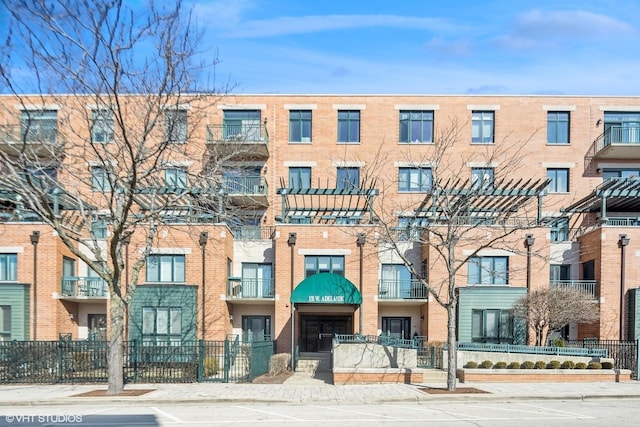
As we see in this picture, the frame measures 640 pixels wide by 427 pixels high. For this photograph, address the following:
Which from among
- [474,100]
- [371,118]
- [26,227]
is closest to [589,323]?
[474,100]

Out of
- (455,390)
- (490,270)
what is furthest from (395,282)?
(455,390)

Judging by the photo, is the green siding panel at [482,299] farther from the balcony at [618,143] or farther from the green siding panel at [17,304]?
the green siding panel at [17,304]

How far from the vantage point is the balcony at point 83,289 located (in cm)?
2528

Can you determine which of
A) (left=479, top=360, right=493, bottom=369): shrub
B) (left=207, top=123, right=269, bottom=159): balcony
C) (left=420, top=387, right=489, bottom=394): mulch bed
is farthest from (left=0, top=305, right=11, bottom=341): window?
(left=479, top=360, right=493, bottom=369): shrub

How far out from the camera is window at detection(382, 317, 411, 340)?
90.3 feet

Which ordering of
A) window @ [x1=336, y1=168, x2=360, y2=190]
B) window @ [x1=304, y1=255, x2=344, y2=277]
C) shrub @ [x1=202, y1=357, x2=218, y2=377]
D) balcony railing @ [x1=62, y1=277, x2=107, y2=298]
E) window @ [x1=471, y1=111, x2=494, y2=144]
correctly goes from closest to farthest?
1. shrub @ [x1=202, y1=357, x2=218, y2=377]
2. balcony railing @ [x1=62, y1=277, x2=107, y2=298]
3. window @ [x1=304, y1=255, x2=344, y2=277]
4. window @ [x1=336, y1=168, x2=360, y2=190]
5. window @ [x1=471, y1=111, x2=494, y2=144]

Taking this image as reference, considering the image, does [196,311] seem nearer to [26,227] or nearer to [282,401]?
[26,227]

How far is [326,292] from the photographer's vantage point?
2266 centimetres

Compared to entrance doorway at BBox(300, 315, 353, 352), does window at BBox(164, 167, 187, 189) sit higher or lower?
higher

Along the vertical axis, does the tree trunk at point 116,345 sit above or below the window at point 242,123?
below

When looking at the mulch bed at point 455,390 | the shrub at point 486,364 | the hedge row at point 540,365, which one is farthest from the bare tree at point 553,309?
the mulch bed at point 455,390

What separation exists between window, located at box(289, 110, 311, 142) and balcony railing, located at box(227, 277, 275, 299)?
9.21 metres

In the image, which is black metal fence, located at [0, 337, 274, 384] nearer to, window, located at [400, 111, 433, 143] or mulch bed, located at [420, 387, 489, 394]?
mulch bed, located at [420, 387, 489, 394]

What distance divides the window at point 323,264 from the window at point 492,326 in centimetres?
674
